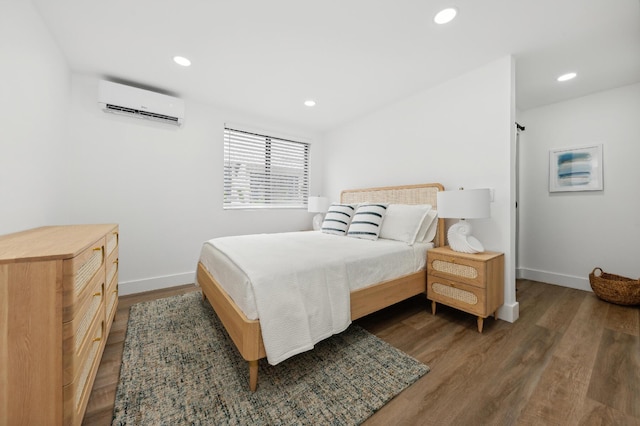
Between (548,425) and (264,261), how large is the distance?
1721 mm

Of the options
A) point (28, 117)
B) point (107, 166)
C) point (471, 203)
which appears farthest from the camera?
point (107, 166)

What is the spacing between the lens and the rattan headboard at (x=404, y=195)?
8.77 ft

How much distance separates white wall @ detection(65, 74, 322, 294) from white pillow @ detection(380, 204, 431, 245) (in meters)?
2.14

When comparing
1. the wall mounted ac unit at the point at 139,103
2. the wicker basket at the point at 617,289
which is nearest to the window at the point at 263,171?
the wall mounted ac unit at the point at 139,103

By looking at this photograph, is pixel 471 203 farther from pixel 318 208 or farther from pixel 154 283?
pixel 154 283

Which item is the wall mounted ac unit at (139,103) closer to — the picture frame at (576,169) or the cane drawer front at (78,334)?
the cane drawer front at (78,334)

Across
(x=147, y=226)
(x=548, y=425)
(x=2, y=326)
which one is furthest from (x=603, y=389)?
(x=147, y=226)

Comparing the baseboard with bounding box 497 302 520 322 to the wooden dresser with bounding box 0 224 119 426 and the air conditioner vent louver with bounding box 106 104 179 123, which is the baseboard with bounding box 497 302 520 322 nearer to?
the wooden dresser with bounding box 0 224 119 426

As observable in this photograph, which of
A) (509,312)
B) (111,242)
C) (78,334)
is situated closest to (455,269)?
(509,312)

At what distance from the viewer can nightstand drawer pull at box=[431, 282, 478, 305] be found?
6.70ft

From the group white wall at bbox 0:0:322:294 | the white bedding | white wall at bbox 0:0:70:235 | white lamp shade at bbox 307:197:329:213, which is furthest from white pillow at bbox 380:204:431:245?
white wall at bbox 0:0:70:235

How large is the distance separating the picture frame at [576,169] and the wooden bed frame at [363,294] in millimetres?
1911

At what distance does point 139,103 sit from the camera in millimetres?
2734

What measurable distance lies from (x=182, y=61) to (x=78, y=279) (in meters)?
2.21
